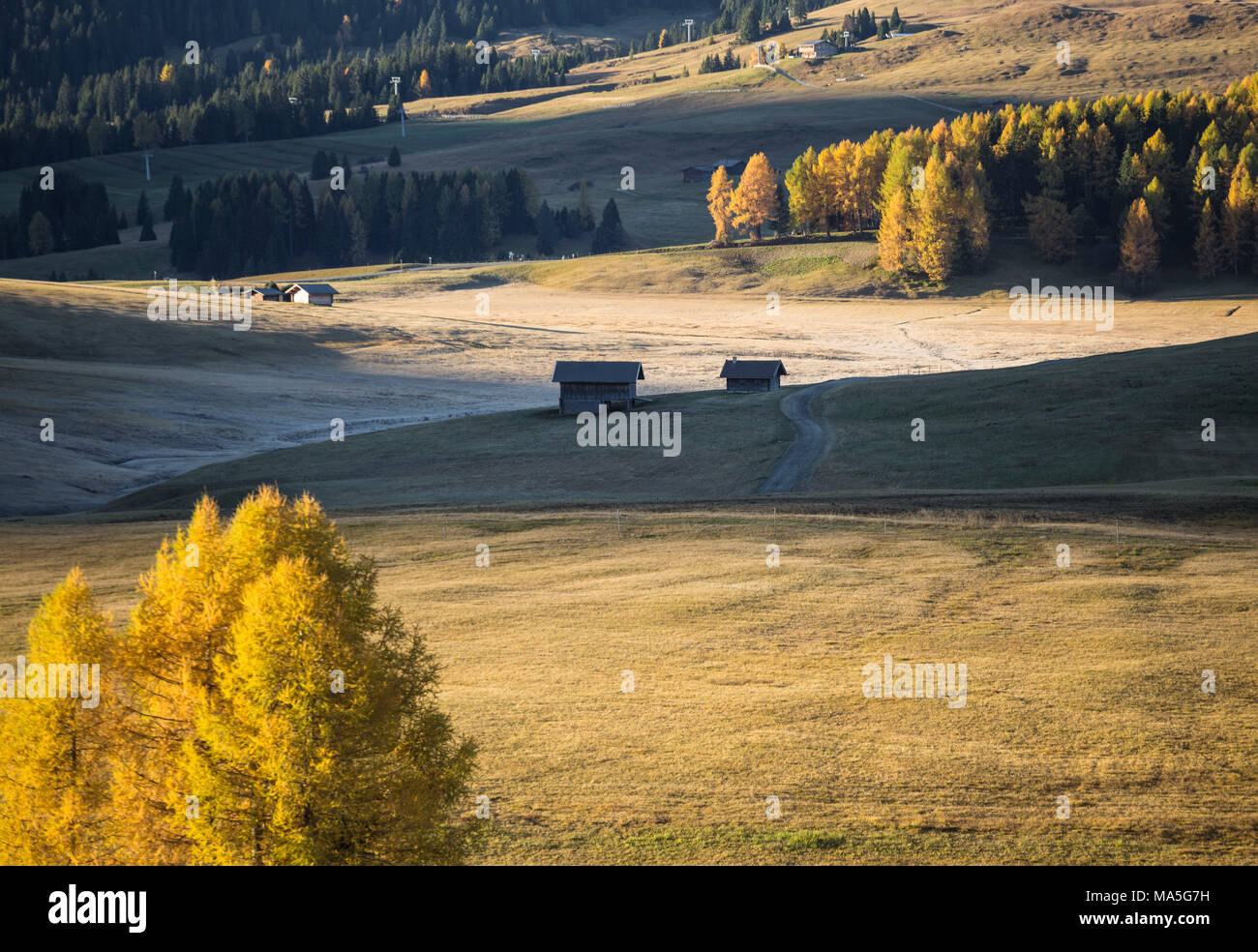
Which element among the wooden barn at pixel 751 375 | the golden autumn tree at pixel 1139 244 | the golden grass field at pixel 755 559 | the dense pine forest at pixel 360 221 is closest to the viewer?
the golden grass field at pixel 755 559

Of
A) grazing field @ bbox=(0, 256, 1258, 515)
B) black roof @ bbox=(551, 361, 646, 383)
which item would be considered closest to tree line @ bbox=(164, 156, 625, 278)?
grazing field @ bbox=(0, 256, 1258, 515)

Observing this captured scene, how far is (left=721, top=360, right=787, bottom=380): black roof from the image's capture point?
236 feet

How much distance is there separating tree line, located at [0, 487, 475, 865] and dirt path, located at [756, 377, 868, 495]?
3451cm

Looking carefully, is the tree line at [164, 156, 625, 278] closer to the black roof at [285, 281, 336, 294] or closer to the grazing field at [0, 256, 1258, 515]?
the grazing field at [0, 256, 1258, 515]

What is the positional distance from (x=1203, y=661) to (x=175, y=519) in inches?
1332

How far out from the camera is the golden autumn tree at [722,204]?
15050 centimetres

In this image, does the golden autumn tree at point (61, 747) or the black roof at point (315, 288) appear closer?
the golden autumn tree at point (61, 747)

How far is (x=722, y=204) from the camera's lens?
15362 centimetres

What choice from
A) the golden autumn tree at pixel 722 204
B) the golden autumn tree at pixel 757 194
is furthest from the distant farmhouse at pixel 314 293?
the golden autumn tree at pixel 757 194

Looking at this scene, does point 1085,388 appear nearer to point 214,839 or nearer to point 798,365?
point 798,365

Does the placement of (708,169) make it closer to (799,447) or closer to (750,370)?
A: (750,370)

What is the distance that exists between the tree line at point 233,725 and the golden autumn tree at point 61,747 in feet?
0.06

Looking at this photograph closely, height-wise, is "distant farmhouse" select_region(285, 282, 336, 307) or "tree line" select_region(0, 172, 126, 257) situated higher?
"tree line" select_region(0, 172, 126, 257)

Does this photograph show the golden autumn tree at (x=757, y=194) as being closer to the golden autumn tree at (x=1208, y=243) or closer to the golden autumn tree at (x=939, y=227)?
the golden autumn tree at (x=939, y=227)
